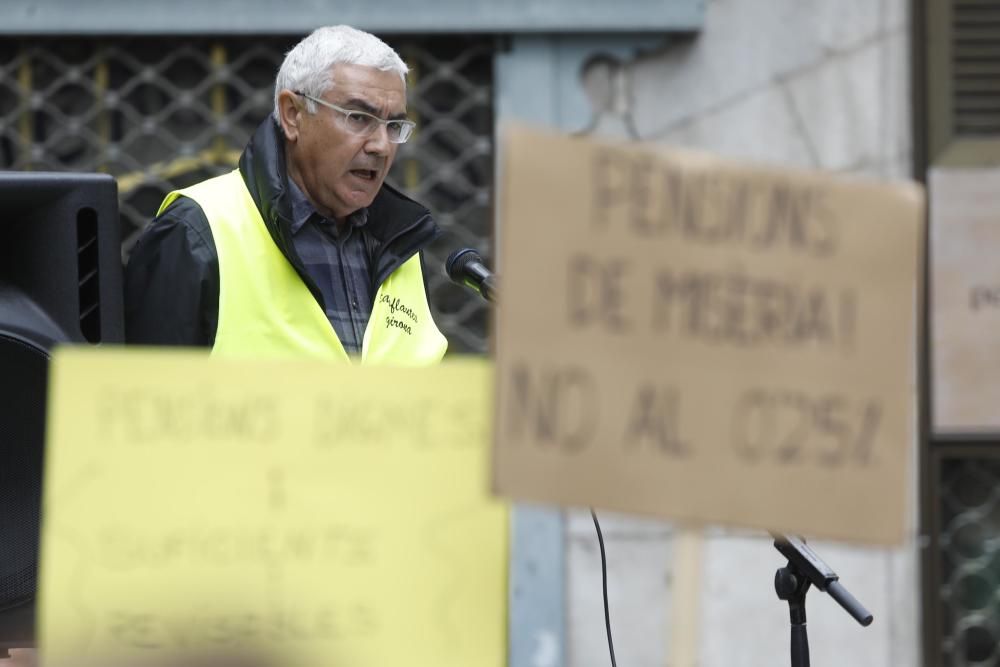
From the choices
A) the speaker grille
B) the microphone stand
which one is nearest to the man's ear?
the speaker grille

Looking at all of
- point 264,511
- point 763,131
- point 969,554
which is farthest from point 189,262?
point 969,554

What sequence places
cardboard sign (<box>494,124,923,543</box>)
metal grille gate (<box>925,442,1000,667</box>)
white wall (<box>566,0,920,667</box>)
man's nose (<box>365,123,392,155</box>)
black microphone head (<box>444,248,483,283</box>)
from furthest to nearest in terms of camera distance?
1. metal grille gate (<box>925,442,1000,667</box>)
2. white wall (<box>566,0,920,667</box>)
3. man's nose (<box>365,123,392,155</box>)
4. black microphone head (<box>444,248,483,283</box>)
5. cardboard sign (<box>494,124,923,543</box>)

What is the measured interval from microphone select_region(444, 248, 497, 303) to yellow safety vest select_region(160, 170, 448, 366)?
7.6 inches

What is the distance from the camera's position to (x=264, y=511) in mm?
1633

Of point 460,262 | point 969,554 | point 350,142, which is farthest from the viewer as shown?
point 969,554

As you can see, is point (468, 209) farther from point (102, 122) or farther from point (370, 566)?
point (370, 566)

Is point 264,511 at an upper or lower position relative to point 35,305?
lower

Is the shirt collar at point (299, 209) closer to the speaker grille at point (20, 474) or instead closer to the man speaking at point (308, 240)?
the man speaking at point (308, 240)

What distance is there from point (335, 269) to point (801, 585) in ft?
2.89

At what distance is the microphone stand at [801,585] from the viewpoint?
2379 mm

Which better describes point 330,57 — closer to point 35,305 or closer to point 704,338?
point 35,305

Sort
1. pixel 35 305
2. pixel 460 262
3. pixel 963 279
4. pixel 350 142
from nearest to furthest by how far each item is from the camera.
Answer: pixel 35 305, pixel 460 262, pixel 350 142, pixel 963 279

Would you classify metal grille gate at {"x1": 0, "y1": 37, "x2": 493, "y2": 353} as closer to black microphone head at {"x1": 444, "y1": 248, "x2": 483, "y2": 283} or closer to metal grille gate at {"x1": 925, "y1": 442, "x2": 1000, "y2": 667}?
metal grille gate at {"x1": 925, "y1": 442, "x2": 1000, "y2": 667}

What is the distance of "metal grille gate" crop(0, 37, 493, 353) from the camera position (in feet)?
15.7
